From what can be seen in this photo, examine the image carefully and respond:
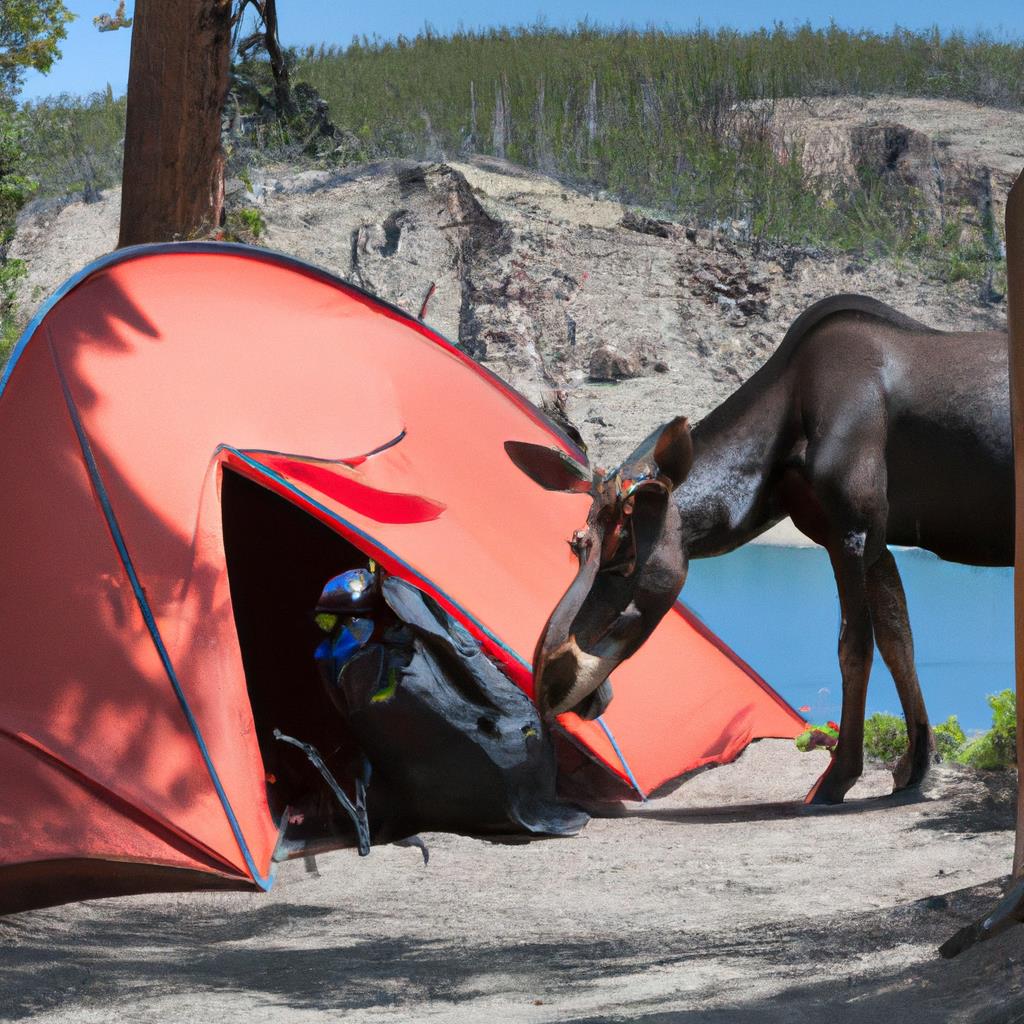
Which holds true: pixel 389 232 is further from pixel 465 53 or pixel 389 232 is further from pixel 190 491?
pixel 190 491

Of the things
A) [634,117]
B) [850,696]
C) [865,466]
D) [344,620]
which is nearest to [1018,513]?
[865,466]

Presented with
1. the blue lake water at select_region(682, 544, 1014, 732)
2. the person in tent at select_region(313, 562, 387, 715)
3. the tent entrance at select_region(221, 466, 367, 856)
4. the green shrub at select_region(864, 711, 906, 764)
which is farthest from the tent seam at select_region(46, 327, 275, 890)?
the blue lake water at select_region(682, 544, 1014, 732)

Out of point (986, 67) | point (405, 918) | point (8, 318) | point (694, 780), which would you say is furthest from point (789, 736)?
point (986, 67)

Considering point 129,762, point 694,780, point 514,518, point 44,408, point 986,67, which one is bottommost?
point 694,780

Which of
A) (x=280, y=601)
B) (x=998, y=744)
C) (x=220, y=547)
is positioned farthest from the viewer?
(x=280, y=601)

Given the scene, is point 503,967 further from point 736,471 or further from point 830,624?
point 830,624

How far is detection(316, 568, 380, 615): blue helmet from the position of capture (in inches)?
181

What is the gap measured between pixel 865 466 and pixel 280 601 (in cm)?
233

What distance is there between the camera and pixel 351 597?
4617mm

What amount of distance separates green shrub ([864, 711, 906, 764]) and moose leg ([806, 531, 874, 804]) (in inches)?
26.7

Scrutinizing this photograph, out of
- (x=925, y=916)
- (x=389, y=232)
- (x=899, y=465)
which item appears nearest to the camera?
(x=925, y=916)

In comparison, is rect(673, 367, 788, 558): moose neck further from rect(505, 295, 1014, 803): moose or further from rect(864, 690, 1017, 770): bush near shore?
rect(864, 690, 1017, 770): bush near shore

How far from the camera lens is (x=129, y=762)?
375 centimetres

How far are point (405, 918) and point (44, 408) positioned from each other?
6.11 ft
